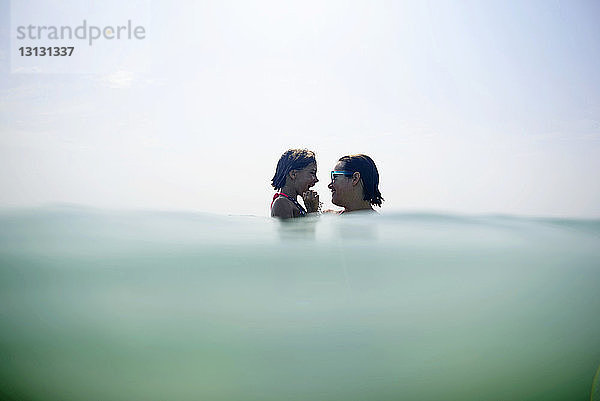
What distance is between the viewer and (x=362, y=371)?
561 cm

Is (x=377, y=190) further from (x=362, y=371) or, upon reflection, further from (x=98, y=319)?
(x=98, y=319)

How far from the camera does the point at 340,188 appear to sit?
7.83 metres

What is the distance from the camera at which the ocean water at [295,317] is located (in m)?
5.60

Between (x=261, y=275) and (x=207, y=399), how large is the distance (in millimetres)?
1337

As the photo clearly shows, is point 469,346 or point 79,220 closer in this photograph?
point 469,346

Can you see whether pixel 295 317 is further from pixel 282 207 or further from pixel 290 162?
pixel 290 162

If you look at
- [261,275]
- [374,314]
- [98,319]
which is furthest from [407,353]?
[98,319]

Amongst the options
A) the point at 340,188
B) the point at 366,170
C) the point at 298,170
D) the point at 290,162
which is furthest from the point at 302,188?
the point at 366,170

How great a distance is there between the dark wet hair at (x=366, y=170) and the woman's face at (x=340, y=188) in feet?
0.43

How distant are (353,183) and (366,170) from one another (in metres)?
0.26

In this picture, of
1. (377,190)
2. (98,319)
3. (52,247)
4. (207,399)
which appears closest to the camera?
(207,399)

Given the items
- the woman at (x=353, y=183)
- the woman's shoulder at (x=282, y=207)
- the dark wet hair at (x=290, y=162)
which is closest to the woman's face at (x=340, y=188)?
the woman at (x=353, y=183)

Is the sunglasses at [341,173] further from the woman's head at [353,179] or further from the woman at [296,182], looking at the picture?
the woman at [296,182]

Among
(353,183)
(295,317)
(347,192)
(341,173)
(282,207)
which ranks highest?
(341,173)
